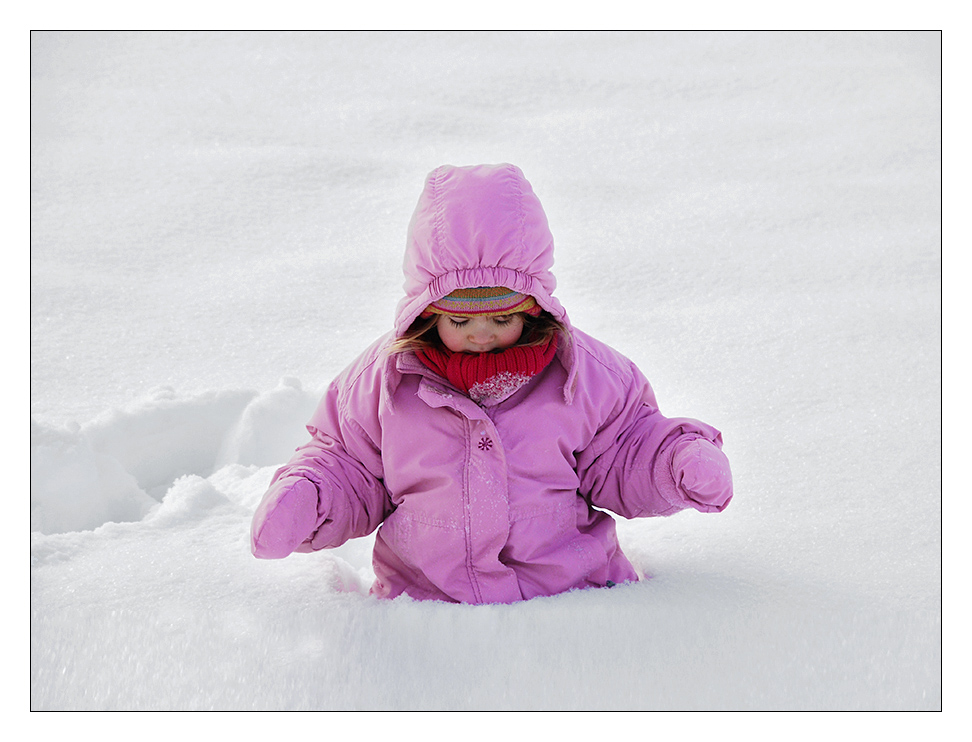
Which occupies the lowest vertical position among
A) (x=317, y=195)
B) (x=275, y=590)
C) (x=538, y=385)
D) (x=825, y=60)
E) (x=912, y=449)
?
(x=275, y=590)

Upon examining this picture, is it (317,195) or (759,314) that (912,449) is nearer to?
(759,314)

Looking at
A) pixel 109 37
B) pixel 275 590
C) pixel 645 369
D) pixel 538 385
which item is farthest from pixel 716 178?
pixel 109 37

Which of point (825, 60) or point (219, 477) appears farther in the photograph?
point (825, 60)

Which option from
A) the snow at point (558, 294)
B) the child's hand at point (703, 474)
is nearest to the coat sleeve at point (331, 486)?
the snow at point (558, 294)

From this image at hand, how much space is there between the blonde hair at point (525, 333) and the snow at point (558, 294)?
408mm

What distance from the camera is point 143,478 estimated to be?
2180 mm

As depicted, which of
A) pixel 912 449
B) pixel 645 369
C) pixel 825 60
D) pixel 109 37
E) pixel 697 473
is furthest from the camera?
pixel 109 37

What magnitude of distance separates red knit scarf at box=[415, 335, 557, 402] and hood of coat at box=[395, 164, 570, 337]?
0.08 meters

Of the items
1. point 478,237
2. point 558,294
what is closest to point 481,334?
point 478,237

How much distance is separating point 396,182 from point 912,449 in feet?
6.92

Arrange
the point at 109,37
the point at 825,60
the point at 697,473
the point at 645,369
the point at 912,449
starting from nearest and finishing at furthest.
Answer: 1. the point at 697,473
2. the point at 912,449
3. the point at 645,369
4. the point at 825,60
5. the point at 109,37

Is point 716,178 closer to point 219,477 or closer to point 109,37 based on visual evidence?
point 219,477

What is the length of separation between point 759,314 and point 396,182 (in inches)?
59.1
